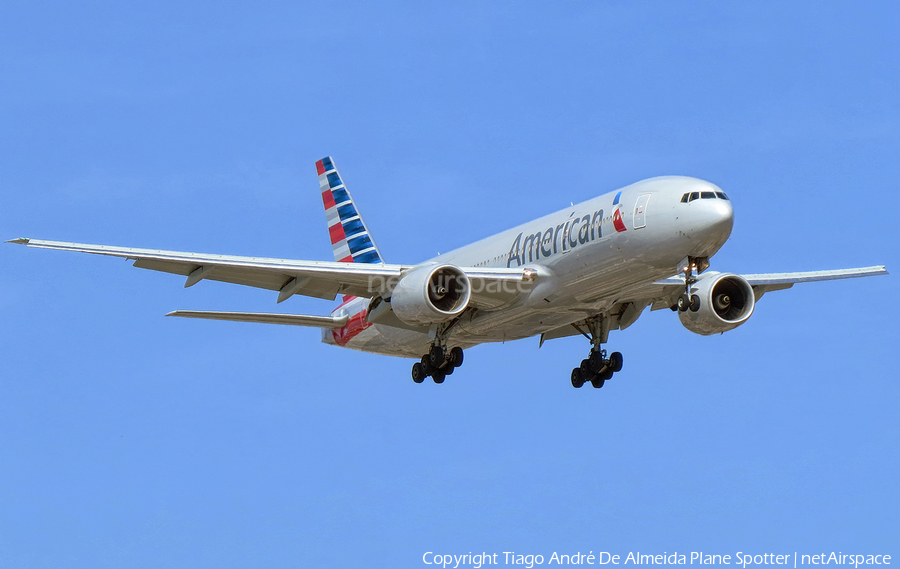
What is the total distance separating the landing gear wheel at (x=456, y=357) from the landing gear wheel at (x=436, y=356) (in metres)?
0.40

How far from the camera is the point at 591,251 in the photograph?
37.1 m

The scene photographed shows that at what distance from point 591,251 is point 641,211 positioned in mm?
2016

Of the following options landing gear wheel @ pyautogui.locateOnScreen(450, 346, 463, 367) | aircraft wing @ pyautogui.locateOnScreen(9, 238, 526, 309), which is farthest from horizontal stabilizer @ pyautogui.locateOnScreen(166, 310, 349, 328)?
landing gear wheel @ pyautogui.locateOnScreen(450, 346, 463, 367)

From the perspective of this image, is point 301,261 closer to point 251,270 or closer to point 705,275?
point 251,270

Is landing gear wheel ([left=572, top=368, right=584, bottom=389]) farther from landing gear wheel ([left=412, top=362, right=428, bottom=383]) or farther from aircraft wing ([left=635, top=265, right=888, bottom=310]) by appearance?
landing gear wheel ([left=412, top=362, right=428, bottom=383])

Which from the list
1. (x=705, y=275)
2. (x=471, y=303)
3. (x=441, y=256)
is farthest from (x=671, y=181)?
(x=441, y=256)

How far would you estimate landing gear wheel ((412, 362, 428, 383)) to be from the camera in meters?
42.7

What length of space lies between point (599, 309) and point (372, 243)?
13259 millimetres

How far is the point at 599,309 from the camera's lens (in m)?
40.6

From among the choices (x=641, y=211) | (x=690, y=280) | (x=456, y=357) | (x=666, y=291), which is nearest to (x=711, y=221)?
(x=641, y=211)

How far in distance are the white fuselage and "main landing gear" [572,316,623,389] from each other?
8.13 ft

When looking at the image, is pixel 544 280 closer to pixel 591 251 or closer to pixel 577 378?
pixel 591 251

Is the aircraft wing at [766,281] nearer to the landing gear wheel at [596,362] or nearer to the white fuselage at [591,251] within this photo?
the white fuselage at [591,251]

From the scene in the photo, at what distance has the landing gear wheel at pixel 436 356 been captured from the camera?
41938 millimetres
